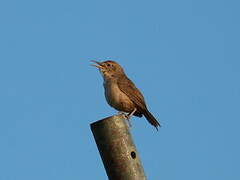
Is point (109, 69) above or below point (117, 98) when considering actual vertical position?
above

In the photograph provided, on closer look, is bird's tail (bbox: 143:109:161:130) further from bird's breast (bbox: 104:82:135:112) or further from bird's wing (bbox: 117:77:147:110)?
bird's breast (bbox: 104:82:135:112)

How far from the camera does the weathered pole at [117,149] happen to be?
4.76m

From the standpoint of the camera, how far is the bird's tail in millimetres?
11019

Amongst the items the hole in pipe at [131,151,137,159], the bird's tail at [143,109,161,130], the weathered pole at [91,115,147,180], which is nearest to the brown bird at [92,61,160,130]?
the bird's tail at [143,109,161,130]

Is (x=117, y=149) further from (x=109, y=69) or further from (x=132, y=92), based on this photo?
(x=109, y=69)

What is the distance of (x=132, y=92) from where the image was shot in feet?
36.9

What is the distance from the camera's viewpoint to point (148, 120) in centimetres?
1114

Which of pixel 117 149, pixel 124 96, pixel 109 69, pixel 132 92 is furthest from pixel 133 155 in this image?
pixel 109 69

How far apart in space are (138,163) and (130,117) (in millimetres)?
6177

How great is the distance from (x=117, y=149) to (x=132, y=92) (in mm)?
6422

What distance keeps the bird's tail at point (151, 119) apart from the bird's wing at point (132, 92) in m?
0.11

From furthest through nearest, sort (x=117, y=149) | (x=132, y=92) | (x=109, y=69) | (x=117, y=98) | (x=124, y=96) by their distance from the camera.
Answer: (x=109, y=69) → (x=132, y=92) → (x=124, y=96) → (x=117, y=98) → (x=117, y=149)

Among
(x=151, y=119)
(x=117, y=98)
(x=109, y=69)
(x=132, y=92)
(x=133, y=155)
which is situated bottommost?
(x=133, y=155)

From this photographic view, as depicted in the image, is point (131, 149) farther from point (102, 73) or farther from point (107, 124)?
point (102, 73)
